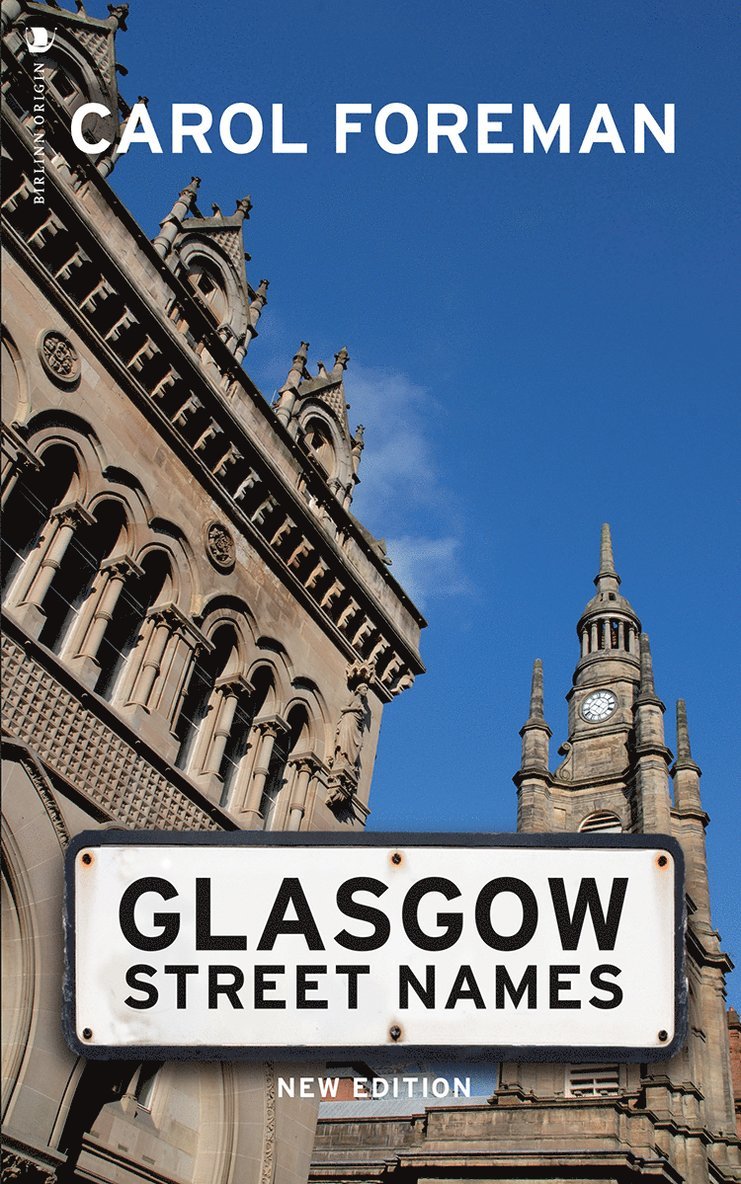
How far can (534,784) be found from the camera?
62.1 m

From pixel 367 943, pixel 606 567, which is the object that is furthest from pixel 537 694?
pixel 367 943

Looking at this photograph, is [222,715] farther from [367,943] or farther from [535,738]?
[535,738]

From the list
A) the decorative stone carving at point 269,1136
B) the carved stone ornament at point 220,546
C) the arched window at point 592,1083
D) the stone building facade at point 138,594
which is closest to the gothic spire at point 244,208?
the stone building facade at point 138,594

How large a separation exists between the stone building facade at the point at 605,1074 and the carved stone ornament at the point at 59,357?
30.4 feet

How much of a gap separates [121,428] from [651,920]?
1283 centimetres

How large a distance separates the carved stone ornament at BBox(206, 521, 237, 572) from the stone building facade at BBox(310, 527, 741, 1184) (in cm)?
636

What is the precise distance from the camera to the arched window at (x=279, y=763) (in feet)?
51.1

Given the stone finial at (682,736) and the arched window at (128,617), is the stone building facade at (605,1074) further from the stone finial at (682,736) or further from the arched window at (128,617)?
the arched window at (128,617)

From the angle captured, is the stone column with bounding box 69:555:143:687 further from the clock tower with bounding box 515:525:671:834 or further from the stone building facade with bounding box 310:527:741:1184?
the clock tower with bounding box 515:525:671:834

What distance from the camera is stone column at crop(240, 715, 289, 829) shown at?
1484 cm

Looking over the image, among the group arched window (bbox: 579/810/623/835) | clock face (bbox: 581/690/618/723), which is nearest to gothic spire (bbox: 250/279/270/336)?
arched window (bbox: 579/810/623/835)

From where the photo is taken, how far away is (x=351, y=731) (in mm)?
16969

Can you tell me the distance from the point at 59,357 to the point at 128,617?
133 inches

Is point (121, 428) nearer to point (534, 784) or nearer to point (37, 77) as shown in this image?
point (37, 77)
